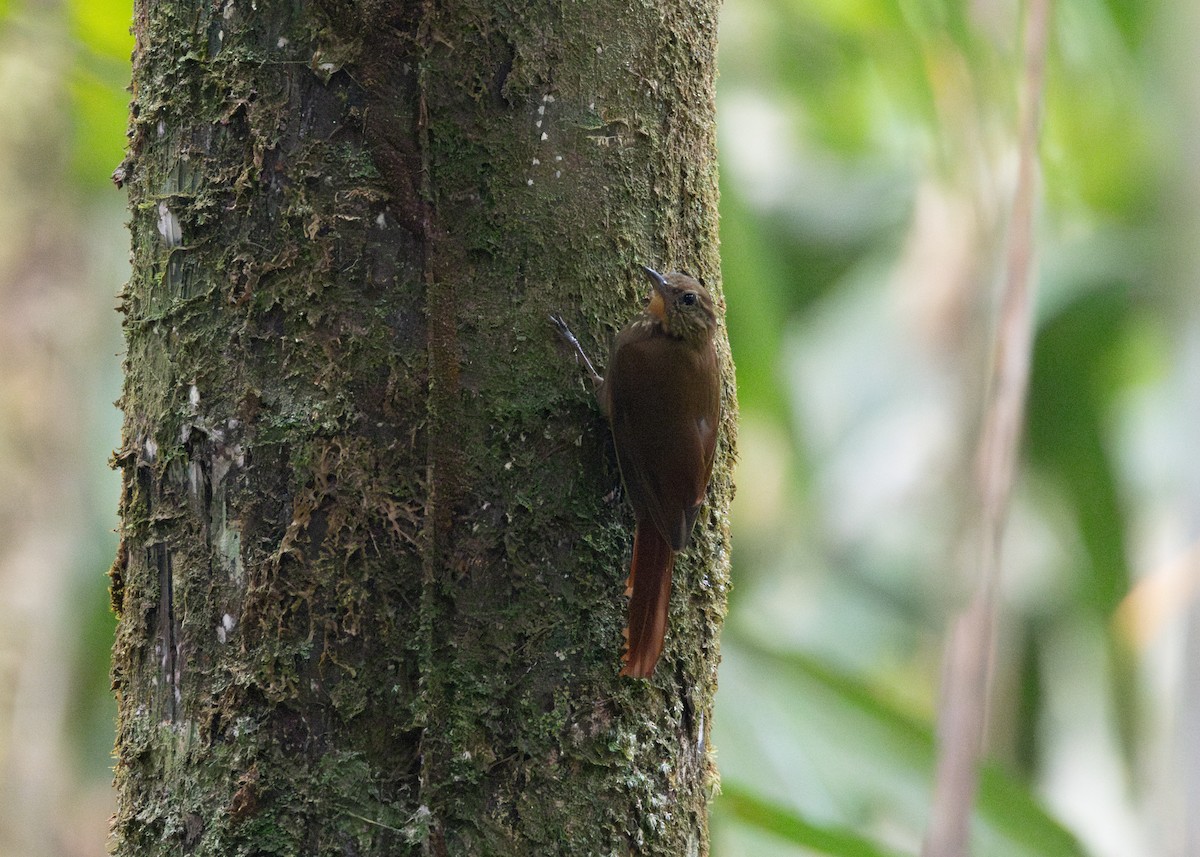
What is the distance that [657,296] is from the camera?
6.43ft

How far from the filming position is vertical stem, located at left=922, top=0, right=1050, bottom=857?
1.68 m

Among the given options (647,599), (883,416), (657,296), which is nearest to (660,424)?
(657,296)

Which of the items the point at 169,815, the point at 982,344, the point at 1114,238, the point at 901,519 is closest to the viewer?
the point at 169,815

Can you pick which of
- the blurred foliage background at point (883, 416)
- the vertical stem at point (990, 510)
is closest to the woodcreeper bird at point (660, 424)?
the vertical stem at point (990, 510)

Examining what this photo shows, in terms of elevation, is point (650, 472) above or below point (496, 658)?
above

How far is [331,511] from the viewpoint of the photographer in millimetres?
1608

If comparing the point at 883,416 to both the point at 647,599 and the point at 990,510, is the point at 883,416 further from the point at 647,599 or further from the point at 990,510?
the point at 647,599

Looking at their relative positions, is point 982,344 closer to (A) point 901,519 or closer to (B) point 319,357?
(B) point 319,357

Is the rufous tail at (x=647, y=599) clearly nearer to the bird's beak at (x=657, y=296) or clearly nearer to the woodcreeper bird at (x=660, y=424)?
the woodcreeper bird at (x=660, y=424)

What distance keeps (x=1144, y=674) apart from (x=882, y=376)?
7.03 ft

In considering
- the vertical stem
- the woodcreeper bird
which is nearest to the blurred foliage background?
the vertical stem

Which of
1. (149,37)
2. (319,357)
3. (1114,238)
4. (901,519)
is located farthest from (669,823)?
(901,519)

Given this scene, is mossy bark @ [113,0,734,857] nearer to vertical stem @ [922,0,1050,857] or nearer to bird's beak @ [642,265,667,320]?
bird's beak @ [642,265,667,320]

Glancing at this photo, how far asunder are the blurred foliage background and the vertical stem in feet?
0.70
